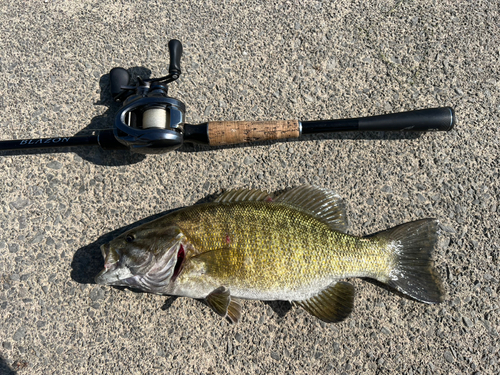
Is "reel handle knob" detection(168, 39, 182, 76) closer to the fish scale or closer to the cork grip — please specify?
the cork grip

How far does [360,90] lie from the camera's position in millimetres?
2658

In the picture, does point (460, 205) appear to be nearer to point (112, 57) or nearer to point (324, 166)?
point (324, 166)

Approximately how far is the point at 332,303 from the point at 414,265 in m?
0.65

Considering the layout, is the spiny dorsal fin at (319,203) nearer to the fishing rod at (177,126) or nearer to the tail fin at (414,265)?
the tail fin at (414,265)

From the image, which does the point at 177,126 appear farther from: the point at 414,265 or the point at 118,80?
the point at 414,265

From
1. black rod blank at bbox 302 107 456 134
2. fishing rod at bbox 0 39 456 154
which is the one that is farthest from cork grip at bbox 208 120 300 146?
black rod blank at bbox 302 107 456 134

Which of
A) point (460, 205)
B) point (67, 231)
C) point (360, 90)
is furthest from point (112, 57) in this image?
point (460, 205)

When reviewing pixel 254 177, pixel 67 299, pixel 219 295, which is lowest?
pixel 67 299

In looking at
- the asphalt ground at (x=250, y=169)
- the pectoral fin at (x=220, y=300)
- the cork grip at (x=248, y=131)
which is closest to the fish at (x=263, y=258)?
the pectoral fin at (x=220, y=300)

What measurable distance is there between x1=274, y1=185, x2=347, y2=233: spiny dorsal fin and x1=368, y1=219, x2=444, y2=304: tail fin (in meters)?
0.26

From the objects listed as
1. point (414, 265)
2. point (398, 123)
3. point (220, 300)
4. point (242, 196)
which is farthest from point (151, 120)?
point (414, 265)

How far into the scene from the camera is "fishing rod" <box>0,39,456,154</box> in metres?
2.14

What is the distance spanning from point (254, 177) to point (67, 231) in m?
1.56

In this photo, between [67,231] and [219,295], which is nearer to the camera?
[219,295]
